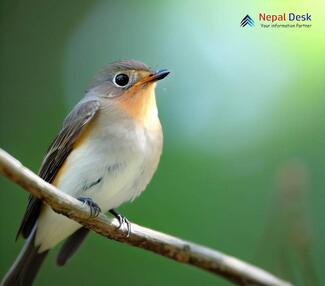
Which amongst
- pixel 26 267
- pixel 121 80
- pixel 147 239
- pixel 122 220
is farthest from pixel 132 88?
pixel 26 267

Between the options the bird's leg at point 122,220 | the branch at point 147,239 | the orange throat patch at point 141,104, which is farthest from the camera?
the orange throat patch at point 141,104

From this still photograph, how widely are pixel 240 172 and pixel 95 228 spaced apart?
100cm

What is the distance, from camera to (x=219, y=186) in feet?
7.60

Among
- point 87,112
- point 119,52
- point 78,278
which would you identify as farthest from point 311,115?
point 78,278

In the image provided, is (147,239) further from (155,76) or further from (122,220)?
(155,76)

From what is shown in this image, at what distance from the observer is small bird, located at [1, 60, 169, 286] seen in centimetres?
171

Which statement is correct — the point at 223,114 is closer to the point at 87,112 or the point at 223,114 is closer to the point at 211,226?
the point at 211,226

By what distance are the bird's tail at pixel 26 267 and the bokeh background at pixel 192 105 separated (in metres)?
0.33

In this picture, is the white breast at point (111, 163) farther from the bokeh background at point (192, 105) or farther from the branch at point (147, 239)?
the bokeh background at point (192, 105)

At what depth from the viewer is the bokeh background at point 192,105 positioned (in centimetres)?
229

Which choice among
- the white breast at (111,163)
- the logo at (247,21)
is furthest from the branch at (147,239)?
the logo at (247,21)
